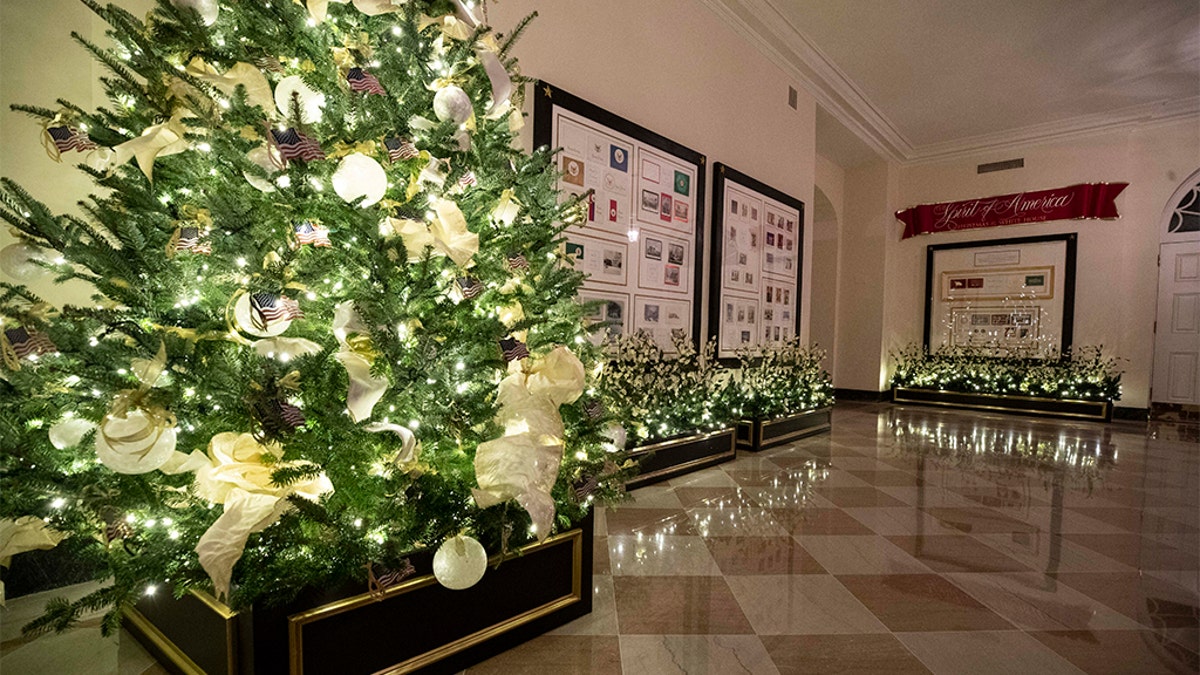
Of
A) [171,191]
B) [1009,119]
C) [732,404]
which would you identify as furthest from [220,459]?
[1009,119]

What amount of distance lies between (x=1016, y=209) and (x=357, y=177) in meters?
9.10

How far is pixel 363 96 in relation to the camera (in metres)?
1.27

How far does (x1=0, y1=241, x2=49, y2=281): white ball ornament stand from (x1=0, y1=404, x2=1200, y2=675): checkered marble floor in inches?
41.5

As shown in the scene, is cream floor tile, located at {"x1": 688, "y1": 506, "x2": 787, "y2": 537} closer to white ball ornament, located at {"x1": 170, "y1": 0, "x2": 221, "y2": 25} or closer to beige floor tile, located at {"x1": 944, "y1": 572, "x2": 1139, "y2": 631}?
beige floor tile, located at {"x1": 944, "y1": 572, "x2": 1139, "y2": 631}

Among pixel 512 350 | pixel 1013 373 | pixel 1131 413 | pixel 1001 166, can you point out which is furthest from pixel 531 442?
pixel 1001 166

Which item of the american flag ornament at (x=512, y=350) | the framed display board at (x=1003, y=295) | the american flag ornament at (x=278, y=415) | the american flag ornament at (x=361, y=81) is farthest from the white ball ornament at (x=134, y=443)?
the framed display board at (x=1003, y=295)

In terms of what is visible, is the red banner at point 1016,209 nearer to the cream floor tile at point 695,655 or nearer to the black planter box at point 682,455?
the black planter box at point 682,455

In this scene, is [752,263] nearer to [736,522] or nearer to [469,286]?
[736,522]

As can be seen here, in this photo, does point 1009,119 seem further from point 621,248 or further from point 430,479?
point 430,479

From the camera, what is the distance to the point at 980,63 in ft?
17.9

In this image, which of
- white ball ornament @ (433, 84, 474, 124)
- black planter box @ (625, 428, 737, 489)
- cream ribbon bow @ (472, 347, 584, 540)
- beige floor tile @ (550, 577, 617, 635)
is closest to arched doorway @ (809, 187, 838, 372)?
black planter box @ (625, 428, 737, 489)

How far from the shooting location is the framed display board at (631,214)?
10.9ft

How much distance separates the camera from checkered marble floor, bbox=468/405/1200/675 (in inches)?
62.1

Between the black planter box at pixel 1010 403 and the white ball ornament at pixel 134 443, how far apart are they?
8.74m
